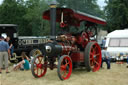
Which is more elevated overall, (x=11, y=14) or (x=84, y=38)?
(x=11, y=14)

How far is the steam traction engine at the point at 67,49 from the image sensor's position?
6.20 metres

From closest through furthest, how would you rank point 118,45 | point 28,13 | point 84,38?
point 84,38, point 118,45, point 28,13

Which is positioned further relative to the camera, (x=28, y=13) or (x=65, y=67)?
(x=28, y=13)

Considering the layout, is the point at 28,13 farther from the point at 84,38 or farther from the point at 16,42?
the point at 84,38

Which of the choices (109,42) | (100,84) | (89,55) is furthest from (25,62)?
(109,42)

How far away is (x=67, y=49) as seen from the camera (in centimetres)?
682

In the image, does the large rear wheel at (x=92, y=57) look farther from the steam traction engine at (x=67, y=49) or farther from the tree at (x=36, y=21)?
the tree at (x=36, y=21)

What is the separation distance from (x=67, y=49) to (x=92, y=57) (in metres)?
1.31

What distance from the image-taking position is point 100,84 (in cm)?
572

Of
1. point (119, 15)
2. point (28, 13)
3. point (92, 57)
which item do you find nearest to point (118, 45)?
point (92, 57)

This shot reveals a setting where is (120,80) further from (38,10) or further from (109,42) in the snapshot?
(38,10)

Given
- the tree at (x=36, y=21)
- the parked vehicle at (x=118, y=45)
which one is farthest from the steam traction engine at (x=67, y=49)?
the tree at (x=36, y=21)

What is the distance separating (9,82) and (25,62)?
232cm

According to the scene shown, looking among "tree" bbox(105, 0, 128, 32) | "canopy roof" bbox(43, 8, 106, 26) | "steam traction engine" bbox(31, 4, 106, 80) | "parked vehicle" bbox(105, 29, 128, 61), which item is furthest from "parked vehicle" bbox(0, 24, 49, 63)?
"tree" bbox(105, 0, 128, 32)
